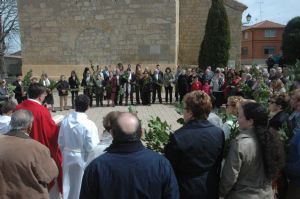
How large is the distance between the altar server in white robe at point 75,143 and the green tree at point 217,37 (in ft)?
53.7

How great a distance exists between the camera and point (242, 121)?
3.37m

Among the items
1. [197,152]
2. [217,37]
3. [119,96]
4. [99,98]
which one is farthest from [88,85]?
[197,152]

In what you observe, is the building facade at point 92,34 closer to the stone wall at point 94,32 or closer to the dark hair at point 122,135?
the stone wall at point 94,32

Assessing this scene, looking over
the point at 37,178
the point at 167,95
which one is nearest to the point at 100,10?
the point at 167,95

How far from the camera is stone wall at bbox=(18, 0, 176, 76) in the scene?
21.0 m

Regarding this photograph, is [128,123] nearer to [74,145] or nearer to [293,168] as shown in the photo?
[293,168]

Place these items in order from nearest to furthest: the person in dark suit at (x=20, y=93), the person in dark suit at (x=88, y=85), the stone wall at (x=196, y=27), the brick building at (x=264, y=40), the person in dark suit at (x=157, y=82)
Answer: the person in dark suit at (x=20, y=93) < the person in dark suit at (x=88, y=85) < the person in dark suit at (x=157, y=82) < the stone wall at (x=196, y=27) < the brick building at (x=264, y=40)

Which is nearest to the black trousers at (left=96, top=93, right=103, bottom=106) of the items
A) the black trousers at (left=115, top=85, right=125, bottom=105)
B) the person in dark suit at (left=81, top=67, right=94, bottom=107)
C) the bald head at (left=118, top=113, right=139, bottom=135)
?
the person in dark suit at (left=81, top=67, right=94, bottom=107)

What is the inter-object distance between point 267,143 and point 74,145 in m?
2.61

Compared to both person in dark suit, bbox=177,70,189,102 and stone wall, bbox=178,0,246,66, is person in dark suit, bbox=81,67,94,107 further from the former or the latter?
stone wall, bbox=178,0,246,66

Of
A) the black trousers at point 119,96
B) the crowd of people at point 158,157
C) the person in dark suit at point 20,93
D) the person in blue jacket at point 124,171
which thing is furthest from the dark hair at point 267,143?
the black trousers at point 119,96

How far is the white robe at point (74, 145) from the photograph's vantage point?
16.0ft

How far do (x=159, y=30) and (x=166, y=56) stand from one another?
1465 mm

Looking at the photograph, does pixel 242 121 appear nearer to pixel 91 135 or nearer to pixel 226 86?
pixel 91 135
